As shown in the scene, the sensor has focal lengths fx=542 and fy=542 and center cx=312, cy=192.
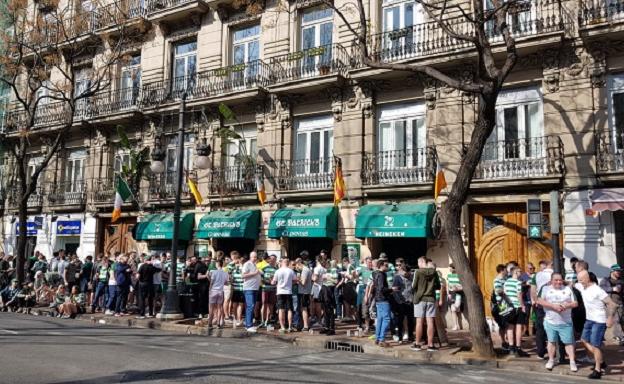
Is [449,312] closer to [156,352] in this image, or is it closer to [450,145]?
[450,145]

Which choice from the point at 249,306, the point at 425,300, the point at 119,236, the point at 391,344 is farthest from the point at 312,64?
the point at 119,236

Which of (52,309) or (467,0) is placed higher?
(467,0)

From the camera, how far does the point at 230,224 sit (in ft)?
60.7

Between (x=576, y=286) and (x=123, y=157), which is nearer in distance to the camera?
(x=576, y=286)

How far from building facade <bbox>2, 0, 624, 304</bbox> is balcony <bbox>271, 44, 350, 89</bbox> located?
0.05 metres

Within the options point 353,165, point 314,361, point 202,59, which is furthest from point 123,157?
point 314,361

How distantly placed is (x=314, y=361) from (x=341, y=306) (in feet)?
20.1

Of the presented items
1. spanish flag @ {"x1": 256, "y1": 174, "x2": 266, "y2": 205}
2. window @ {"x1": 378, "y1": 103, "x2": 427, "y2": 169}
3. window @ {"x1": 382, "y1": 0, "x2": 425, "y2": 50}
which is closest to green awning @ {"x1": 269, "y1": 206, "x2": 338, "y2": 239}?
spanish flag @ {"x1": 256, "y1": 174, "x2": 266, "y2": 205}

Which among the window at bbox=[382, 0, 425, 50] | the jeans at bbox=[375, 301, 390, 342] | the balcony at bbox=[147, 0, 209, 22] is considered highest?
the balcony at bbox=[147, 0, 209, 22]

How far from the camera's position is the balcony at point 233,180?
63.2 feet

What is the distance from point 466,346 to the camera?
11.3 meters

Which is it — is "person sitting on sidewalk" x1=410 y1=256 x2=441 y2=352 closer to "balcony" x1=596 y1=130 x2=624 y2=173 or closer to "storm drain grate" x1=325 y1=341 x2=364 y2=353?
"storm drain grate" x1=325 y1=341 x2=364 y2=353

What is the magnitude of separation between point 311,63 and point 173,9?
707cm

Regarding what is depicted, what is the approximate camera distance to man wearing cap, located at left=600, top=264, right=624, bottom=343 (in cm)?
1155
